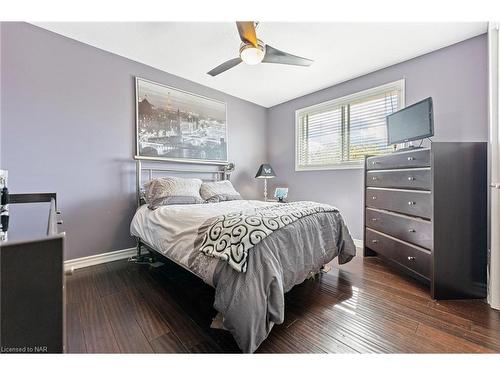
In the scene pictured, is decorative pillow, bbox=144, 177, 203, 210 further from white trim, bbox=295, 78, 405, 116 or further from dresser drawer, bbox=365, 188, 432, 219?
white trim, bbox=295, 78, 405, 116

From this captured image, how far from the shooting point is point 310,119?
12.3ft

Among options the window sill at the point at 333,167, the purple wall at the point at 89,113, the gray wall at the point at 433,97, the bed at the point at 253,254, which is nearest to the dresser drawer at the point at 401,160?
the window sill at the point at 333,167

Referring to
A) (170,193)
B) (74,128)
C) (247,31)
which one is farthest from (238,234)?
(74,128)

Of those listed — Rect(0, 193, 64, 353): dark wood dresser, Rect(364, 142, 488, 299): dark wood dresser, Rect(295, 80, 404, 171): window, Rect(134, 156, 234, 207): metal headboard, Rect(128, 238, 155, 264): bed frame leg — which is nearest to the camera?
Rect(0, 193, 64, 353): dark wood dresser

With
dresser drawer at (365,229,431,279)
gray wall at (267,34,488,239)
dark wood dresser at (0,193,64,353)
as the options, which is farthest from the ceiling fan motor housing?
dresser drawer at (365,229,431,279)

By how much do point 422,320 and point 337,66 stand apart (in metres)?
2.79

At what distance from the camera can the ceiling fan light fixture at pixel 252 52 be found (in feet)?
5.76

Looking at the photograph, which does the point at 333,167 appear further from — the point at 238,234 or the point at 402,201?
the point at 238,234

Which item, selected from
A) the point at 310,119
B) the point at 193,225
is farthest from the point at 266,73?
the point at 193,225

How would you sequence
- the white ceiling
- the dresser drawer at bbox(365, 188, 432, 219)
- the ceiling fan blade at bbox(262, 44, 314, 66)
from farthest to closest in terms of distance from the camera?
1. the white ceiling
2. the ceiling fan blade at bbox(262, 44, 314, 66)
3. the dresser drawer at bbox(365, 188, 432, 219)

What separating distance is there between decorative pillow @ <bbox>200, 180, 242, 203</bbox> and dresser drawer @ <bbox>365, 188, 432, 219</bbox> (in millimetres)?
1687

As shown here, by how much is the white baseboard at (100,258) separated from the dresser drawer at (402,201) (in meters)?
2.97

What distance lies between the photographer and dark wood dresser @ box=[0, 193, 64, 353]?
45 centimetres
